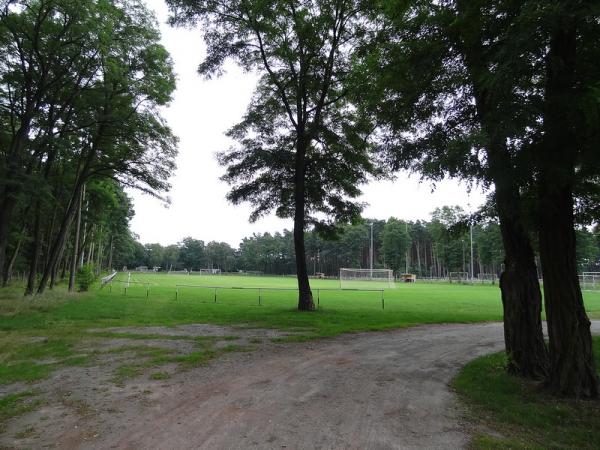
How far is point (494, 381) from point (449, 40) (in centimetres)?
607

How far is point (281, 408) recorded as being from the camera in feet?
17.8

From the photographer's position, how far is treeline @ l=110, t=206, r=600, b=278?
7450 cm

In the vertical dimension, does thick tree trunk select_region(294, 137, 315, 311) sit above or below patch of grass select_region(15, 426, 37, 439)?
above

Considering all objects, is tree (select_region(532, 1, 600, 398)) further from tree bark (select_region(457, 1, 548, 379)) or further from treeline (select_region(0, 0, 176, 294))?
treeline (select_region(0, 0, 176, 294))

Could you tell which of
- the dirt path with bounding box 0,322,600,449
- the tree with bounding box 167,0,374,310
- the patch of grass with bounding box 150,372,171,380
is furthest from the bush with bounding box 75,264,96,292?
the patch of grass with bounding box 150,372,171,380

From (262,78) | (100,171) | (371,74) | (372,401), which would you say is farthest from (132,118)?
(372,401)

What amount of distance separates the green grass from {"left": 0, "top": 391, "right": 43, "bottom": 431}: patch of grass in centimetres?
559

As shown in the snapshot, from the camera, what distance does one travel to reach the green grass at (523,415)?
4.51m

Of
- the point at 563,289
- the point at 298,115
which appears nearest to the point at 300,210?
the point at 298,115

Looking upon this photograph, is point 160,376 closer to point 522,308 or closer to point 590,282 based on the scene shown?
point 522,308

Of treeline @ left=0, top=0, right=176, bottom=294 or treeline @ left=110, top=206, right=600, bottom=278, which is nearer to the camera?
treeline @ left=0, top=0, right=176, bottom=294

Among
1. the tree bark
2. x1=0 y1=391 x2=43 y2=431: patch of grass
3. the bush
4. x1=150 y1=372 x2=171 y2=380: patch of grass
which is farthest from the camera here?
the bush

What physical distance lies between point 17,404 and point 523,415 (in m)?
6.91

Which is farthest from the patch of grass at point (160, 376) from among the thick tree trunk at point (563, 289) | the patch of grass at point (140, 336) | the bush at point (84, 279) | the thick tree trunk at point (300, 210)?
the bush at point (84, 279)
